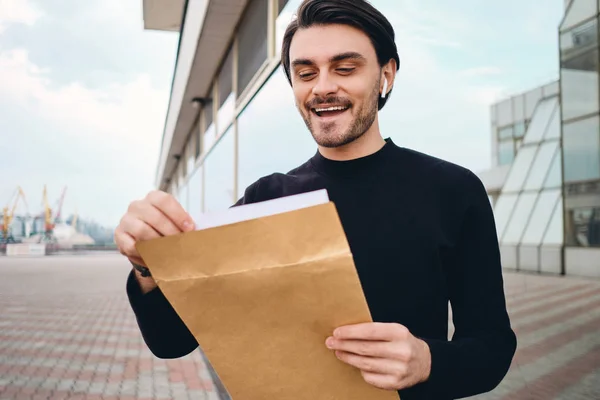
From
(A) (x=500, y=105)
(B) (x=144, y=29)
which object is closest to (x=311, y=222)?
(B) (x=144, y=29)

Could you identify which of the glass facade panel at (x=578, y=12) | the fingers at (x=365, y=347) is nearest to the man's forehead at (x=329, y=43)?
the fingers at (x=365, y=347)

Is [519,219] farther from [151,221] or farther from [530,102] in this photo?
[151,221]

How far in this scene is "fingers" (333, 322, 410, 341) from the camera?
0.75 meters

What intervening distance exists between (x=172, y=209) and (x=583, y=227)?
12.7m

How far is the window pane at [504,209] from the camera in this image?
15.1 meters

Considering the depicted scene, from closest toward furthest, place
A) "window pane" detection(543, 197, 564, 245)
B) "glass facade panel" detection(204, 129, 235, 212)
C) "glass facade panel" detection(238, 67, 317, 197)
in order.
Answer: "glass facade panel" detection(238, 67, 317, 197)
"glass facade panel" detection(204, 129, 235, 212)
"window pane" detection(543, 197, 564, 245)

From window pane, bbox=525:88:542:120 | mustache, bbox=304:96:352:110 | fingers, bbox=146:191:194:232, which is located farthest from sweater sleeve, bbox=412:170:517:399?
window pane, bbox=525:88:542:120

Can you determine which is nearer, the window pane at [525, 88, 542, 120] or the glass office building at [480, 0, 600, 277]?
the glass office building at [480, 0, 600, 277]

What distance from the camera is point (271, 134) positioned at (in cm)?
542

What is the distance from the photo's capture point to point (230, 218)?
72cm

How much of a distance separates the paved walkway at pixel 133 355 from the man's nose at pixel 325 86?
3.51m

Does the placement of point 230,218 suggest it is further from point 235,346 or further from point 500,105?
point 500,105

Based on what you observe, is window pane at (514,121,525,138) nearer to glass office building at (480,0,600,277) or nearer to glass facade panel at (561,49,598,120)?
glass office building at (480,0,600,277)

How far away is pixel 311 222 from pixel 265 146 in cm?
498
